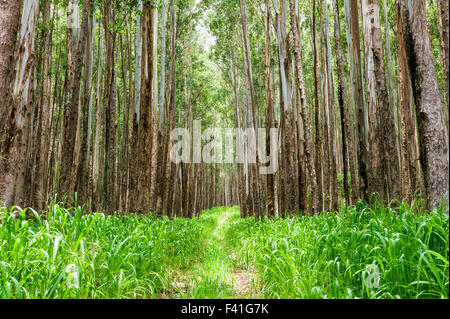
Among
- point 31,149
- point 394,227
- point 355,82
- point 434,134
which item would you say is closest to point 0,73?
point 394,227

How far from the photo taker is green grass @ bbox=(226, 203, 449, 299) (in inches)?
85.3

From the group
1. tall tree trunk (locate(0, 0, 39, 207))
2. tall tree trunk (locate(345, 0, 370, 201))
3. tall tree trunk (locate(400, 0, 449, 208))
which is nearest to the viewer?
tall tree trunk (locate(400, 0, 449, 208))

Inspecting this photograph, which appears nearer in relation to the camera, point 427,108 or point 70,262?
point 70,262

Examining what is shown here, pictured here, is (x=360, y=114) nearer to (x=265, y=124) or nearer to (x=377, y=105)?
(x=377, y=105)

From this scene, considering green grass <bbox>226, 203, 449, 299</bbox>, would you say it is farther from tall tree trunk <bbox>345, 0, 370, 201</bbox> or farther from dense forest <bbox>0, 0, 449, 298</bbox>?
tall tree trunk <bbox>345, 0, 370, 201</bbox>

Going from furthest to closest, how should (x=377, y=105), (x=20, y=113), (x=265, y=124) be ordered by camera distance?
1. (x=265, y=124)
2. (x=377, y=105)
3. (x=20, y=113)

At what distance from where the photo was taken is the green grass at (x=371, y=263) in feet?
7.11

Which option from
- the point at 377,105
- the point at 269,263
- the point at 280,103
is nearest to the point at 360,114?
the point at 377,105

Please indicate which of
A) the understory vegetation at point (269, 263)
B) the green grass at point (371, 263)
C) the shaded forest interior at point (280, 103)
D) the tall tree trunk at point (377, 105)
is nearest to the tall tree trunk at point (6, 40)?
the shaded forest interior at point (280, 103)

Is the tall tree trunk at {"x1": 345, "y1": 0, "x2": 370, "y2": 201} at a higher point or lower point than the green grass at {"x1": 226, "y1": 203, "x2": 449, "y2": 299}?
higher

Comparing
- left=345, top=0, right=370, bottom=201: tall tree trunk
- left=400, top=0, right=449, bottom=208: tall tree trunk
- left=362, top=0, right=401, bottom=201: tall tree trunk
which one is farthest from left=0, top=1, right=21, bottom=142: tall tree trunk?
left=345, top=0, right=370, bottom=201: tall tree trunk

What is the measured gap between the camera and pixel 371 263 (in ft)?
8.88

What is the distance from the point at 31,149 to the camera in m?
10.5

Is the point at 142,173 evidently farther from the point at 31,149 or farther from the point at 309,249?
the point at 31,149
